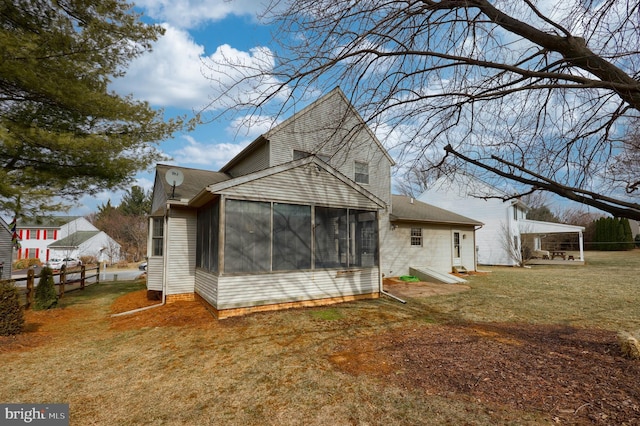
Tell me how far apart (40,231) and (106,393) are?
1903 inches

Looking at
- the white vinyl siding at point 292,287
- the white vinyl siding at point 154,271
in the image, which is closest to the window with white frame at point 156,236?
the white vinyl siding at point 154,271

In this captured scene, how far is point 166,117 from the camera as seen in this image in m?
10.2

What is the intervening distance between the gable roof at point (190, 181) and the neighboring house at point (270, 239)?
8 centimetres

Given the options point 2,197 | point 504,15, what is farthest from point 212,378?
point 2,197

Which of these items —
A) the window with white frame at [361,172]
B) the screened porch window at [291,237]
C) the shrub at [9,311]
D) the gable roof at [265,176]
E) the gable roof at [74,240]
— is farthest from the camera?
the gable roof at [74,240]

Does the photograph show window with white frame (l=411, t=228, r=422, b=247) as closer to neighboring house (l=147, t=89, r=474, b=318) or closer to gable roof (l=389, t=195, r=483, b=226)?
gable roof (l=389, t=195, r=483, b=226)

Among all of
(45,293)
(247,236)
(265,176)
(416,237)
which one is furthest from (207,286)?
(416,237)

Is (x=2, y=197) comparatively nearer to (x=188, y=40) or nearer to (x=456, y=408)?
(x=188, y=40)

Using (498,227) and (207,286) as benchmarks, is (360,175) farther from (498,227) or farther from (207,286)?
(498,227)

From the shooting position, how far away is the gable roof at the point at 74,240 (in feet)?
108

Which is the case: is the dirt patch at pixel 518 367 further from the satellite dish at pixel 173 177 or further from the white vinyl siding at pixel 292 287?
the satellite dish at pixel 173 177

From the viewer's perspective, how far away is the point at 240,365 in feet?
16.0

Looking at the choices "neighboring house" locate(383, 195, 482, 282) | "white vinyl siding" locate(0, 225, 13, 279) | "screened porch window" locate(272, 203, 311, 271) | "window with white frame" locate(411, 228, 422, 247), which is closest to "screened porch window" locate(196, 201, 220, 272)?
"screened porch window" locate(272, 203, 311, 271)

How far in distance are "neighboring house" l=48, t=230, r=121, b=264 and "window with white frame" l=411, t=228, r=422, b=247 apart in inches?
1308
